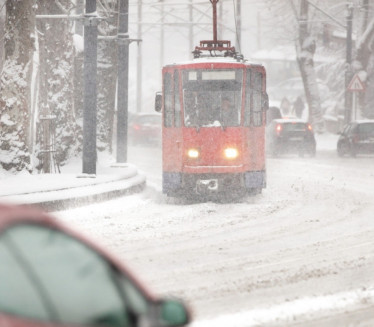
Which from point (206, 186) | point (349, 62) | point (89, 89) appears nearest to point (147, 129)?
point (349, 62)

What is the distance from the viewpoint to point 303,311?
27.4 feet

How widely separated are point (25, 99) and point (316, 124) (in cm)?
3691

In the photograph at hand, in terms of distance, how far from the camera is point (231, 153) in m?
19.5

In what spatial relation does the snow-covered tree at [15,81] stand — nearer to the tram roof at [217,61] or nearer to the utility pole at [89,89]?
the utility pole at [89,89]

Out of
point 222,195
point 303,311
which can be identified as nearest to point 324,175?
point 222,195

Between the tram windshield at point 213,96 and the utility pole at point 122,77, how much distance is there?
4.20 meters

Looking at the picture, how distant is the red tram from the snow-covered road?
0.55 metres

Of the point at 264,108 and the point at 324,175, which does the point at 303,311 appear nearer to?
the point at 264,108

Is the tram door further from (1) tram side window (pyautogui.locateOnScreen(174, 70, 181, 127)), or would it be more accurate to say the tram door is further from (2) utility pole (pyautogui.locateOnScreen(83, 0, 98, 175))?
(2) utility pole (pyautogui.locateOnScreen(83, 0, 98, 175))

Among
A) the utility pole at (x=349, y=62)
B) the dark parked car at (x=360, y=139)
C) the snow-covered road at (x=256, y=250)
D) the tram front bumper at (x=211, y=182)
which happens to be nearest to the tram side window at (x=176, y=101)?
the tram front bumper at (x=211, y=182)

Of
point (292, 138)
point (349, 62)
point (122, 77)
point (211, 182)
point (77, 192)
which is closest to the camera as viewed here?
point (77, 192)

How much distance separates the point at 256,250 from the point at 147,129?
39.6 m

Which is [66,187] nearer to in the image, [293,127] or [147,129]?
[293,127]

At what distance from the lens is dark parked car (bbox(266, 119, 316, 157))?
129 ft
